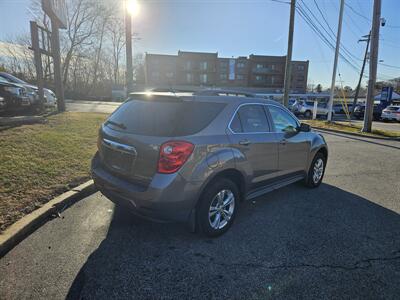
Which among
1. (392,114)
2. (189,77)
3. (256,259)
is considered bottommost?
(256,259)

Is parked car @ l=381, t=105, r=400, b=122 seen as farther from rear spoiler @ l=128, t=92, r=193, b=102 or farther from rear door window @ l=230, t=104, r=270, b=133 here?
rear spoiler @ l=128, t=92, r=193, b=102

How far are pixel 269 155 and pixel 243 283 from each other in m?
1.95

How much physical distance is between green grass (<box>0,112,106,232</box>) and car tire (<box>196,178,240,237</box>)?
2327mm

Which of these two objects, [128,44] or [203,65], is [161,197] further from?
[203,65]

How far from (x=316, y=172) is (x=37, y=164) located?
17.4 ft

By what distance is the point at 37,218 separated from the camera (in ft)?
11.0

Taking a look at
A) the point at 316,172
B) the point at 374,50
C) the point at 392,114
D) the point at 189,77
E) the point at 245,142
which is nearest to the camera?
the point at 245,142

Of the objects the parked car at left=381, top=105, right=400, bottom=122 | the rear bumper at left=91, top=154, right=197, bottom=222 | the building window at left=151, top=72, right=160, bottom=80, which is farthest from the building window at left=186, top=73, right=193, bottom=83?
the rear bumper at left=91, top=154, right=197, bottom=222

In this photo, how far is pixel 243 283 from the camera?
8.25 ft

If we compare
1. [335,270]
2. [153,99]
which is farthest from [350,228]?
[153,99]

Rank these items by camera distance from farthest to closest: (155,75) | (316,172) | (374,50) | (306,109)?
(155,75) < (306,109) < (374,50) < (316,172)

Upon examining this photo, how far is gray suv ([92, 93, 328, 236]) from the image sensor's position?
109 inches

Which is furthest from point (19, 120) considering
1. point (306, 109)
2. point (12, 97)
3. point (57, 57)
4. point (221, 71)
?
point (221, 71)

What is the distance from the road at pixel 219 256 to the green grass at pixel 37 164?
0.51 m
